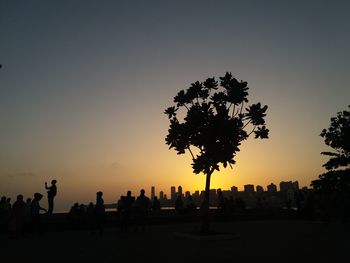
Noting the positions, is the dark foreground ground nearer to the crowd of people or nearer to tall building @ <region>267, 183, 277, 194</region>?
the crowd of people

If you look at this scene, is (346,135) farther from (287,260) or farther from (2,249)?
(2,249)

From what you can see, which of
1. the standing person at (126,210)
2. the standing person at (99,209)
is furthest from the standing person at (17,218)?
the standing person at (126,210)

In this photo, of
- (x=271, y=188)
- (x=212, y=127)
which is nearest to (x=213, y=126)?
(x=212, y=127)

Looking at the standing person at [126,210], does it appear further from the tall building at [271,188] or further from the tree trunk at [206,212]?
the tall building at [271,188]

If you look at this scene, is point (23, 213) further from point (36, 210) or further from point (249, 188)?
point (249, 188)

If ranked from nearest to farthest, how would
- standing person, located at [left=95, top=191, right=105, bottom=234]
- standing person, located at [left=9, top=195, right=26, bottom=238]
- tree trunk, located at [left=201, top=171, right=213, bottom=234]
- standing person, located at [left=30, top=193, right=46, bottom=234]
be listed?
standing person, located at [left=9, top=195, right=26, bottom=238], tree trunk, located at [left=201, top=171, right=213, bottom=234], standing person, located at [left=30, top=193, right=46, bottom=234], standing person, located at [left=95, top=191, right=105, bottom=234]

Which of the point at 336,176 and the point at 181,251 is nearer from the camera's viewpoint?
the point at 181,251

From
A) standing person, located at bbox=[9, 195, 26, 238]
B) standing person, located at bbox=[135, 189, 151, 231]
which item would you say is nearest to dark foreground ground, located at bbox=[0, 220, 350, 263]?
standing person, located at bbox=[9, 195, 26, 238]

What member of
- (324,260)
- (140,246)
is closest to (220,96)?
(140,246)

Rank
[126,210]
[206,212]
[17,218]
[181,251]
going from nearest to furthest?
[181,251]
[17,218]
[206,212]
[126,210]

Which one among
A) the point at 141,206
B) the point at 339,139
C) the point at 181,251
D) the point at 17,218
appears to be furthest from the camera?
the point at 339,139

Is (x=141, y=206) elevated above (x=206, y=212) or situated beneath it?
elevated above

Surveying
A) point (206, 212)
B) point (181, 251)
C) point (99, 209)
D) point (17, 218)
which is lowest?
point (181, 251)

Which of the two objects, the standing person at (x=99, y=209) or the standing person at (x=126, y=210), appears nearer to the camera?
the standing person at (x=99, y=209)
